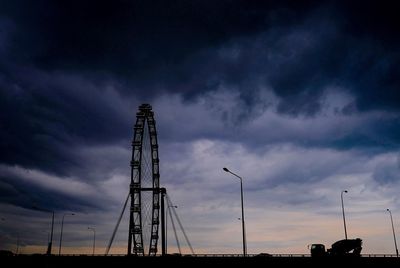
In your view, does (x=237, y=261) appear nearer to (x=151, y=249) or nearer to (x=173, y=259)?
(x=173, y=259)

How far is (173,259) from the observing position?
49781 millimetres

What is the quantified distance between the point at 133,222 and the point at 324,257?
149 feet

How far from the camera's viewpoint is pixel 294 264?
45469 mm

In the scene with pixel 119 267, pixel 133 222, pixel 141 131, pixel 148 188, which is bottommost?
pixel 119 267

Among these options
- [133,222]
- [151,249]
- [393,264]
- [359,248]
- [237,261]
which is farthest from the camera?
[151,249]

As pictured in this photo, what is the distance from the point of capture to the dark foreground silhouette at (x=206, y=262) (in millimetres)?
43334

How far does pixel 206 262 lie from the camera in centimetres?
4969

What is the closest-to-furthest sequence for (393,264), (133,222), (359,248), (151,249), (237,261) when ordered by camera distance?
1. (393,264)
2. (237,261)
3. (359,248)
4. (133,222)
5. (151,249)

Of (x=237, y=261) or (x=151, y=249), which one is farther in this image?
(x=151, y=249)

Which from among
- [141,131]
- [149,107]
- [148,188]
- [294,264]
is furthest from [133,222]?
[294,264]

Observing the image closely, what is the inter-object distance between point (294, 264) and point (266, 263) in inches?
127

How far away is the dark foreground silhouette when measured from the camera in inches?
1706

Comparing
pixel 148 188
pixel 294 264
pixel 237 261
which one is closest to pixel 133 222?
pixel 148 188

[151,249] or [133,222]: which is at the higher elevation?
[133,222]
